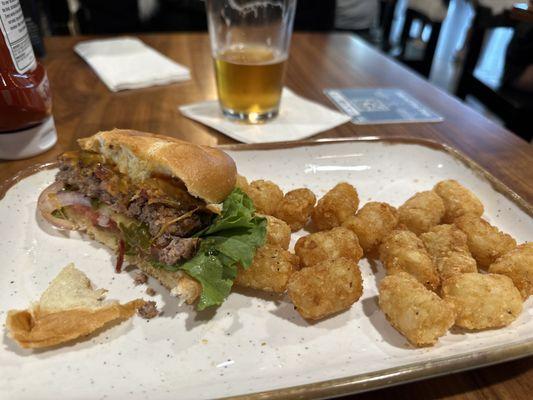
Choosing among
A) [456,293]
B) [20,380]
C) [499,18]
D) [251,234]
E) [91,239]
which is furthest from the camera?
[499,18]

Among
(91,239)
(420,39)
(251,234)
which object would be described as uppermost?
(251,234)

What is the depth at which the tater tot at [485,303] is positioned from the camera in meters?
1.18

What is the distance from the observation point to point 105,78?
8.80ft

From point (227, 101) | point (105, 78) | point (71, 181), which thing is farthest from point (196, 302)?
point (105, 78)

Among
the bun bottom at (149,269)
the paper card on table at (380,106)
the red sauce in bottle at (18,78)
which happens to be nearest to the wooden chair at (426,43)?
the paper card on table at (380,106)

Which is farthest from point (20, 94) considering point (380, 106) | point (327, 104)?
point (380, 106)

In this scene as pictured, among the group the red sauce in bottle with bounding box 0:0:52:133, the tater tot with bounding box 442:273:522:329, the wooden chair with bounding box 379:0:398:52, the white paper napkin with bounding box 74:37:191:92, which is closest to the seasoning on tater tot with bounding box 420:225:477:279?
the tater tot with bounding box 442:273:522:329

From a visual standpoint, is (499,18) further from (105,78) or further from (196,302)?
(196,302)

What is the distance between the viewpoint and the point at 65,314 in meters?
1.15

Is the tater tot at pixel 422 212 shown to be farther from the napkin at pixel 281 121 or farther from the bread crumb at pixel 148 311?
the bread crumb at pixel 148 311

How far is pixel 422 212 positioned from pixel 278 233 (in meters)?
0.57

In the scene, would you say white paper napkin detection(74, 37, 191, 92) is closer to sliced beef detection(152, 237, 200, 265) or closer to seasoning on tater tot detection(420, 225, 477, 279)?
sliced beef detection(152, 237, 200, 265)

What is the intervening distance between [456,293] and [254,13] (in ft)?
5.21

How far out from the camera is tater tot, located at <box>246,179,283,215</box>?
5.32ft
